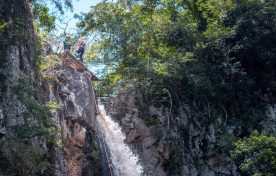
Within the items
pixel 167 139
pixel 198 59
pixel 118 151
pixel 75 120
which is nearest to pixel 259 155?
pixel 167 139

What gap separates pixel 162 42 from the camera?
1681 cm

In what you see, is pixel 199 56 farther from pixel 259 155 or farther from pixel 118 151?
pixel 259 155

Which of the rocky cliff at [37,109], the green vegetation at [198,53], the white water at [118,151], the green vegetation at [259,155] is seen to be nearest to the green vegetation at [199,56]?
the green vegetation at [198,53]

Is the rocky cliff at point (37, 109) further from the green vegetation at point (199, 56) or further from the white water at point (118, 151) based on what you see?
the green vegetation at point (199, 56)

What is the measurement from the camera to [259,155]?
37.3 ft

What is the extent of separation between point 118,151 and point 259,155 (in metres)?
4.59

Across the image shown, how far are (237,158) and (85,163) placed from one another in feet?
14.7

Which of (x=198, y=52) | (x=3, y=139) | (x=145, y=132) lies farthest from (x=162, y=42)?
(x=3, y=139)

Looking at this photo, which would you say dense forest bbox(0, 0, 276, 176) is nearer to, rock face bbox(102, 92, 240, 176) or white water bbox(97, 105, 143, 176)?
rock face bbox(102, 92, 240, 176)

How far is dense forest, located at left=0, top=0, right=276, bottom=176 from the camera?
1533 centimetres

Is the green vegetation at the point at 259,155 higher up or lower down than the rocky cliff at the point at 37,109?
lower down

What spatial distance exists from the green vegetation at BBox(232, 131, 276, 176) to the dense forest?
222 centimetres

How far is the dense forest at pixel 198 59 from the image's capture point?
15328 mm

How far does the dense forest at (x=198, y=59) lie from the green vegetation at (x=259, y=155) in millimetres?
2221
